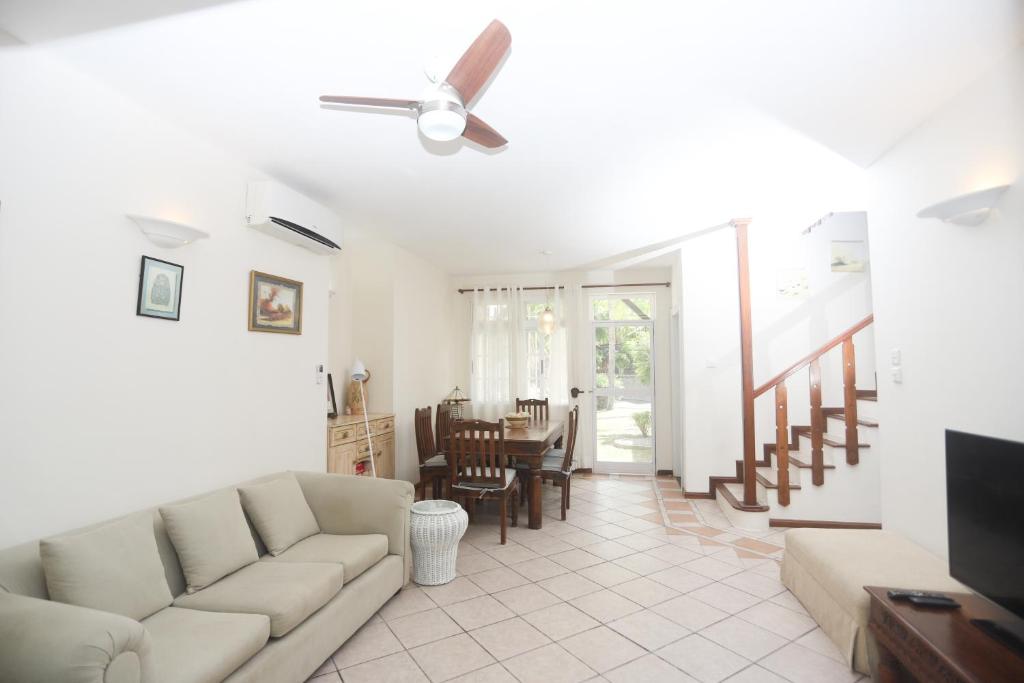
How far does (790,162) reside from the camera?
3.10 metres

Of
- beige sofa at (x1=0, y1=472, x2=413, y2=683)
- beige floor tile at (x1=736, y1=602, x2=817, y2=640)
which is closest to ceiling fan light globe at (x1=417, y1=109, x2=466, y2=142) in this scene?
beige sofa at (x1=0, y1=472, x2=413, y2=683)

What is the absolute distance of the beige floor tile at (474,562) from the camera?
3.34 m

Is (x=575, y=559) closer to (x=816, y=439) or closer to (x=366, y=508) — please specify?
(x=366, y=508)

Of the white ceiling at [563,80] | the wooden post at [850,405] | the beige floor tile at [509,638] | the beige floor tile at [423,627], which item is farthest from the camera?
the wooden post at [850,405]

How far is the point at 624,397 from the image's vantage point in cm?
628

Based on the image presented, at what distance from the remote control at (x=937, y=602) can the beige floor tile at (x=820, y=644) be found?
1.86 ft

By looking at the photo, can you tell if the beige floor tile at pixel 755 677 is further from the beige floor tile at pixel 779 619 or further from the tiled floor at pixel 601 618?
the beige floor tile at pixel 779 619

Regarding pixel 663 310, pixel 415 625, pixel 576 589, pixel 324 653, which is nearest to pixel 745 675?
pixel 576 589

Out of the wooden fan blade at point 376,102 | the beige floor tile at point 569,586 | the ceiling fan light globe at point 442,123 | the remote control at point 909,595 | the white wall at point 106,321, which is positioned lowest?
the beige floor tile at point 569,586

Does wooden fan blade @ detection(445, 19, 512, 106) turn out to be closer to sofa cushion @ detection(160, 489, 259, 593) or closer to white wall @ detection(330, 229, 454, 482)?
sofa cushion @ detection(160, 489, 259, 593)

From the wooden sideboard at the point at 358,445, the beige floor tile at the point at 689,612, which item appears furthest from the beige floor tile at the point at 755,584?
the wooden sideboard at the point at 358,445

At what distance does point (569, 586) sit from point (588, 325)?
12.3ft

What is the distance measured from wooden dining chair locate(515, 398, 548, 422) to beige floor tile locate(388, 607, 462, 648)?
10.2ft

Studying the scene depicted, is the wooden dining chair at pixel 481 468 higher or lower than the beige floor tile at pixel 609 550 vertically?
higher
